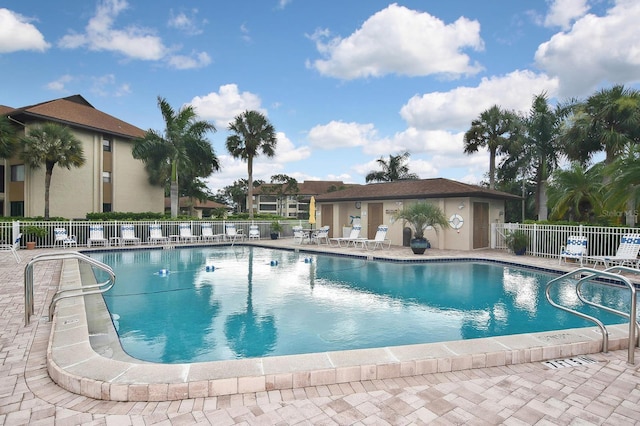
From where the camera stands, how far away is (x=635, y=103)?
1667 centimetres

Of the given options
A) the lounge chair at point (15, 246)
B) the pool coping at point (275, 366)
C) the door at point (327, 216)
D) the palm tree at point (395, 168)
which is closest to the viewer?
the pool coping at point (275, 366)

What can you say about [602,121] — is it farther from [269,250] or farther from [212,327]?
[212,327]

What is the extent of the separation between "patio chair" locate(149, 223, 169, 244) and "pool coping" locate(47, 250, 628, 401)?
1495cm

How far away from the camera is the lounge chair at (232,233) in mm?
21016

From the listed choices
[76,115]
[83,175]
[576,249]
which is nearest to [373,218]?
[576,249]

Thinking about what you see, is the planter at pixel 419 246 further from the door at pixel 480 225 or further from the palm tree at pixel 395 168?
the palm tree at pixel 395 168

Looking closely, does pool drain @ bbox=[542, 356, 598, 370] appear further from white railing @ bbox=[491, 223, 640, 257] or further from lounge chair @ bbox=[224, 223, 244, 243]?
lounge chair @ bbox=[224, 223, 244, 243]

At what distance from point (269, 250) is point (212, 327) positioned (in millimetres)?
11982

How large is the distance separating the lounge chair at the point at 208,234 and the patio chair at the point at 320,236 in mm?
5315

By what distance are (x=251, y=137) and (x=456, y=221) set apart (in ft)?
60.3

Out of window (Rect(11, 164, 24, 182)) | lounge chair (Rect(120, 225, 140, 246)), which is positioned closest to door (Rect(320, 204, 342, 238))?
lounge chair (Rect(120, 225, 140, 246))

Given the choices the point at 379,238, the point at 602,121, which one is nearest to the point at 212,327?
the point at 379,238

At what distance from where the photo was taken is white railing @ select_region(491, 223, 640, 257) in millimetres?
11898

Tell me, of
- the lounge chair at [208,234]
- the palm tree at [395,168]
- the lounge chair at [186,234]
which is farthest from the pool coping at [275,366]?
the palm tree at [395,168]
